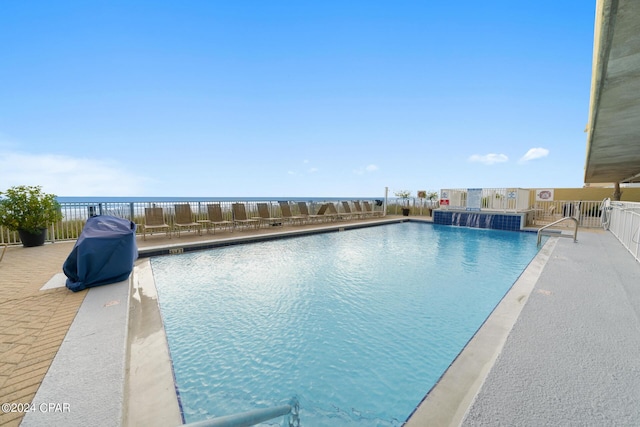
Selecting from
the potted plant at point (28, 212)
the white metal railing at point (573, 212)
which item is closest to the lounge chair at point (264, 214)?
the potted plant at point (28, 212)

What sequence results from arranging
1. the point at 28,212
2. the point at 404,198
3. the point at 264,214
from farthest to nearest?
the point at 404,198
the point at 264,214
the point at 28,212

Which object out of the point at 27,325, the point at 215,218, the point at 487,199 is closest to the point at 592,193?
the point at 487,199

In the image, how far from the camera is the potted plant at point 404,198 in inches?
586

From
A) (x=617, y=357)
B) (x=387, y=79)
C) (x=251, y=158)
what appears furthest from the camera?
(x=251, y=158)

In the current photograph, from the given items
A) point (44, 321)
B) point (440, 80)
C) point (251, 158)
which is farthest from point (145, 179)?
point (44, 321)

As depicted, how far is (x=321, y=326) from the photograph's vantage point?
9.82 feet

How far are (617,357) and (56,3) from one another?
11.3 meters

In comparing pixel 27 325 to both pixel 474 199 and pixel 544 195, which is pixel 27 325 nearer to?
pixel 474 199

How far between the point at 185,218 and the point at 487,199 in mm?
11511

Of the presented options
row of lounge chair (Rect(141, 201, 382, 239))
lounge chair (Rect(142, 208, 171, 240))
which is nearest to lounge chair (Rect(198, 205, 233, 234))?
row of lounge chair (Rect(141, 201, 382, 239))

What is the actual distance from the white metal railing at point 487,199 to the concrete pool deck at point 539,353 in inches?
305

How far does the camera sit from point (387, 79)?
42.7 ft

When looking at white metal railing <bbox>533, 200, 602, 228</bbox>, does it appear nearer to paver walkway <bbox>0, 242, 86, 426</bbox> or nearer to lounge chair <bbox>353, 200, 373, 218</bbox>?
lounge chair <bbox>353, 200, 373, 218</bbox>

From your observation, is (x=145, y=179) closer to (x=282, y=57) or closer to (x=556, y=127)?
(x=282, y=57)
